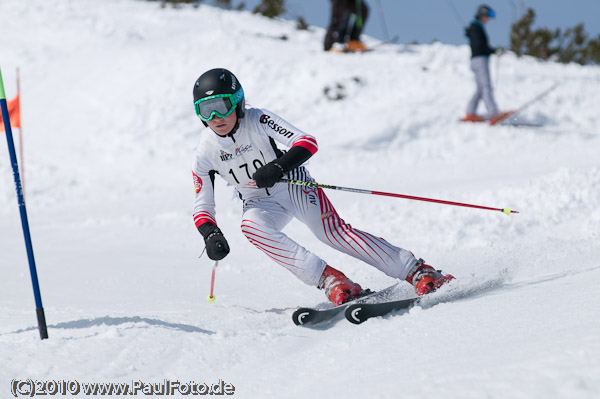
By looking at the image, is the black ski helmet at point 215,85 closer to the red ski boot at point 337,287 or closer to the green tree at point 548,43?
the red ski boot at point 337,287

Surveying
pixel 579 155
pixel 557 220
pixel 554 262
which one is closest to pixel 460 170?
pixel 579 155

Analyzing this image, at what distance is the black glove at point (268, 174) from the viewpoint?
3.76m

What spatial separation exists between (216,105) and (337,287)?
139 centimetres

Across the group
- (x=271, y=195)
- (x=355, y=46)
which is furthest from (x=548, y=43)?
(x=271, y=195)

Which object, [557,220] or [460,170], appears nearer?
[557,220]

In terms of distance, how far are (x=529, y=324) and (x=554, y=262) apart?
203 cm

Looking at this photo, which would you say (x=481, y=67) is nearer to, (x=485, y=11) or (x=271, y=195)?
(x=485, y=11)

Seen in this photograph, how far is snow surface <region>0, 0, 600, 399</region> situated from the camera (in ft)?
9.05

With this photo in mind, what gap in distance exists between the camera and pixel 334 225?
414 cm

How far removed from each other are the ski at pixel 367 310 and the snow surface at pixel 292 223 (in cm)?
8

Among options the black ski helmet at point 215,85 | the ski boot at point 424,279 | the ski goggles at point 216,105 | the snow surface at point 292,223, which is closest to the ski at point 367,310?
the snow surface at point 292,223

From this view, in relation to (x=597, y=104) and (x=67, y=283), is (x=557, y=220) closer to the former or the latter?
(x=67, y=283)

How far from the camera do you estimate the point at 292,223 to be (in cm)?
766

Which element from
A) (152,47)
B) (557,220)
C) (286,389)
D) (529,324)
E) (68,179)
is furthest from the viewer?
(152,47)
